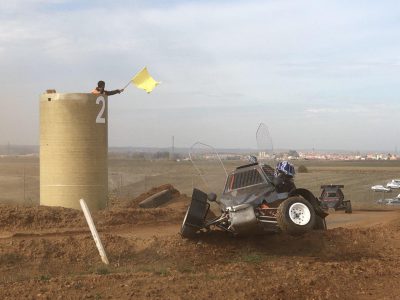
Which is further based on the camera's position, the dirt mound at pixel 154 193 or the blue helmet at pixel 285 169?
the dirt mound at pixel 154 193

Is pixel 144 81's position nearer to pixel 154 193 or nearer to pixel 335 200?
pixel 154 193

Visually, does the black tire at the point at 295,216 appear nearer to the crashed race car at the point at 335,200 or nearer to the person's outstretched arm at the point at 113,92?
the person's outstretched arm at the point at 113,92

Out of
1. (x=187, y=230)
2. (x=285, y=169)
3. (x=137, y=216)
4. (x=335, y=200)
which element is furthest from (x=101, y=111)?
(x=335, y=200)

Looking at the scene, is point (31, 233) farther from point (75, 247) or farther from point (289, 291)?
point (289, 291)

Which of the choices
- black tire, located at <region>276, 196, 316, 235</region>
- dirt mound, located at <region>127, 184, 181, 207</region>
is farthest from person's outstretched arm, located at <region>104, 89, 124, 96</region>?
black tire, located at <region>276, 196, 316, 235</region>

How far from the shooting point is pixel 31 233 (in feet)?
48.5

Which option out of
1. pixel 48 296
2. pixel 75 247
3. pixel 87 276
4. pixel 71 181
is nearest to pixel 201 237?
pixel 75 247

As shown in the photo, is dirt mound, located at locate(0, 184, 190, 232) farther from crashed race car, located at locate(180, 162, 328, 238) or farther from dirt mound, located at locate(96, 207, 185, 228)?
crashed race car, located at locate(180, 162, 328, 238)

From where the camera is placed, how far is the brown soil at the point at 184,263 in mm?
8383

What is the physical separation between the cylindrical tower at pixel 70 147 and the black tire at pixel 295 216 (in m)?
8.41

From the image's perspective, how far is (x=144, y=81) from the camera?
724 inches

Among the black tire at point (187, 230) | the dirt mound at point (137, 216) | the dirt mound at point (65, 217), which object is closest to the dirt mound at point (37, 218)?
the dirt mound at point (65, 217)

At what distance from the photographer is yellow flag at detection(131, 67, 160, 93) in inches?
720

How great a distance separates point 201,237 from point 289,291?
180 inches
